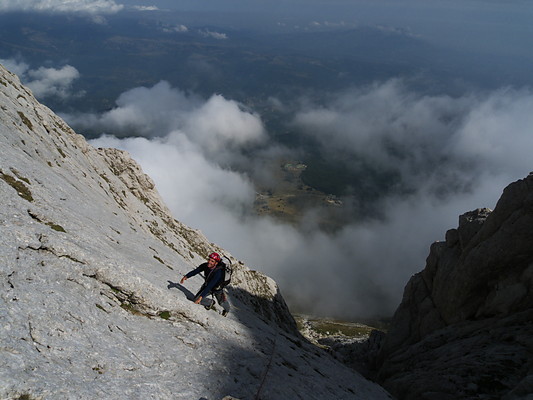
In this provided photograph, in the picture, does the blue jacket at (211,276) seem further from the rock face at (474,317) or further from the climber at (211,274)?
the rock face at (474,317)

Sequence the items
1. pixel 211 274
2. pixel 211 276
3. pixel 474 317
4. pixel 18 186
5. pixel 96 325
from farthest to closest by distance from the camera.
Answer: pixel 474 317 < pixel 211 276 < pixel 211 274 < pixel 18 186 < pixel 96 325

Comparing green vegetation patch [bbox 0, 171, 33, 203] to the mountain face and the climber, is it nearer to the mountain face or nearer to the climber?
the mountain face

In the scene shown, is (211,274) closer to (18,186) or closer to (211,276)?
(211,276)

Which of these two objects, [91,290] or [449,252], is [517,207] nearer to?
[449,252]

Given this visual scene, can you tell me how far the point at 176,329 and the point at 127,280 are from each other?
520cm

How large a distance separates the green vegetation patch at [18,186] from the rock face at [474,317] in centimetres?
4536

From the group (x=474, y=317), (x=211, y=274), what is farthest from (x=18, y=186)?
(x=474, y=317)

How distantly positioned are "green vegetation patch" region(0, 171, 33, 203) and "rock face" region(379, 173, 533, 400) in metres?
45.4

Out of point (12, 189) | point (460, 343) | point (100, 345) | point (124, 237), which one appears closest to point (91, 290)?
point (100, 345)

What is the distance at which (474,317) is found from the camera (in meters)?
59.2

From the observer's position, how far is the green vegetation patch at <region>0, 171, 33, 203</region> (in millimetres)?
24317

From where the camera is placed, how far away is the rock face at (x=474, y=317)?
3866 cm

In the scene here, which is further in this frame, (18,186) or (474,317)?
(474,317)

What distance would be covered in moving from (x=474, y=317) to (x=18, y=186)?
72680mm
